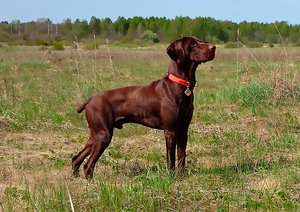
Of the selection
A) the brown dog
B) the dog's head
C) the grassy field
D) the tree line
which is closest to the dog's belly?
the brown dog

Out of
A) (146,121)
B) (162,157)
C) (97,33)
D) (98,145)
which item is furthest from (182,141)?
(97,33)

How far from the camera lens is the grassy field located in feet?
10.8

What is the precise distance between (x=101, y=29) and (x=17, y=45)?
3.44 metres

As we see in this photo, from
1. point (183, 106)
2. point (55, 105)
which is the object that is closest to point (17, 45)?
point (55, 105)

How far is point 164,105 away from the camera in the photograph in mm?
Answer: 4105

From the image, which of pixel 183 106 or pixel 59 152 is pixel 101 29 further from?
pixel 183 106

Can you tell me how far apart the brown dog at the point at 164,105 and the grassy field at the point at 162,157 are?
397mm

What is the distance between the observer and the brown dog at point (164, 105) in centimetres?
403

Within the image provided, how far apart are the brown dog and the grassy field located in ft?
1.30

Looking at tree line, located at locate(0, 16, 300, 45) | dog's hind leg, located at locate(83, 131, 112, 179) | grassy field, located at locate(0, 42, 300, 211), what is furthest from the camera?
tree line, located at locate(0, 16, 300, 45)

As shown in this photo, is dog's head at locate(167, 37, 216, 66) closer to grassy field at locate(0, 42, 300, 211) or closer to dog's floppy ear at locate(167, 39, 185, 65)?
dog's floppy ear at locate(167, 39, 185, 65)

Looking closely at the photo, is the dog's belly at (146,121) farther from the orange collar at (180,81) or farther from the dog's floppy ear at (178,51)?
the dog's floppy ear at (178,51)

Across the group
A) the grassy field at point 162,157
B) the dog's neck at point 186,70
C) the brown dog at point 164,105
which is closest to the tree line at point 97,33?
the grassy field at point 162,157

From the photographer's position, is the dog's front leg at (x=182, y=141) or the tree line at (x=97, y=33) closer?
the dog's front leg at (x=182, y=141)
